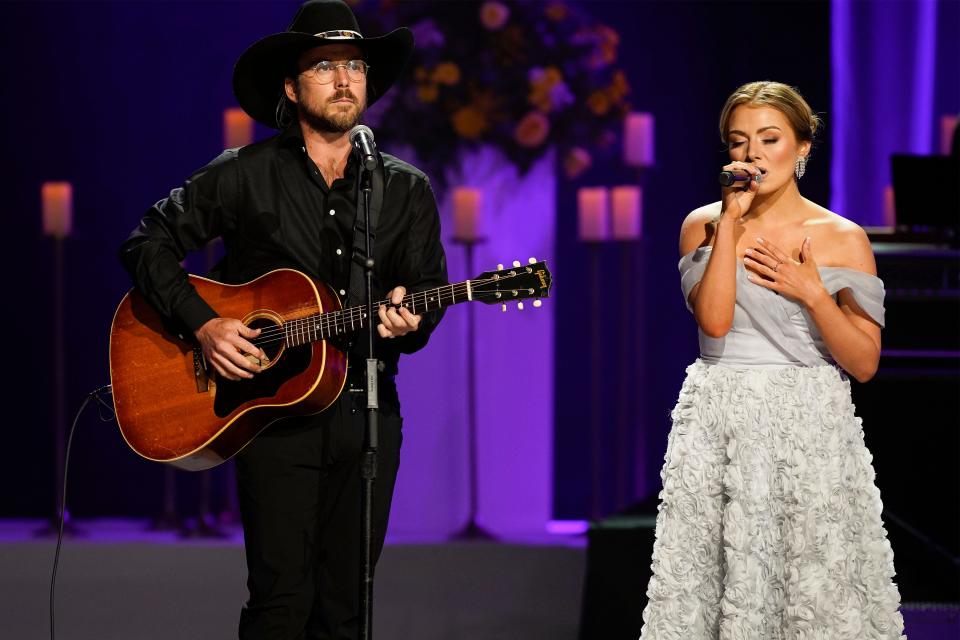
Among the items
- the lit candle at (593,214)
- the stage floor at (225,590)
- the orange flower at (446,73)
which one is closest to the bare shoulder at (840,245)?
the stage floor at (225,590)

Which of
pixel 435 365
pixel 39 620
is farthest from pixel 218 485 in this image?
pixel 39 620

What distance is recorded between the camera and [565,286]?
578 cm

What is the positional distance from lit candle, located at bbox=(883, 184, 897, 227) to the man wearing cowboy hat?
8.26ft

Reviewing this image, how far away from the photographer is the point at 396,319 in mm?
2693

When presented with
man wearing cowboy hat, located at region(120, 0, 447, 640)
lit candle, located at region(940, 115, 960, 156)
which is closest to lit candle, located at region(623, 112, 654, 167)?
lit candle, located at region(940, 115, 960, 156)

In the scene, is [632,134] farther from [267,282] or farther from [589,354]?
[267,282]

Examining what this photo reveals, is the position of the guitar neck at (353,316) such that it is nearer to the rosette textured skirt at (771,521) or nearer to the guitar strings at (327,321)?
the guitar strings at (327,321)

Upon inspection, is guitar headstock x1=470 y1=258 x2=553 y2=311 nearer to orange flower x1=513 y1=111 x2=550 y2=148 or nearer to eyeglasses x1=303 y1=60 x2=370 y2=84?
eyeglasses x1=303 y1=60 x2=370 y2=84

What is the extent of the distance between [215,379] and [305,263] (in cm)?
39

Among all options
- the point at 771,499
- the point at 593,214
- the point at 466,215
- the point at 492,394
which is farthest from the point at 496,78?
the point at 771,499

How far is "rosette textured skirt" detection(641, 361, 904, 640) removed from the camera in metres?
2.65

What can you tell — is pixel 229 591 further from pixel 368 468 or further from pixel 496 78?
pixel 496 78

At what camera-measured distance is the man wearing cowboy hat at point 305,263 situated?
2883 mm

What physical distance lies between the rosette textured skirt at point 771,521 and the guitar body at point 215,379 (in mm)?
926
